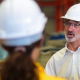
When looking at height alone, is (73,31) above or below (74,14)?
below

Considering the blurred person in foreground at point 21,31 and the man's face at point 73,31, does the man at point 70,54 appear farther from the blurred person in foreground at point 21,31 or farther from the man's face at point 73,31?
the blurred person in foreground at point 21,31

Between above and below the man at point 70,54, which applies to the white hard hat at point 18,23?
above

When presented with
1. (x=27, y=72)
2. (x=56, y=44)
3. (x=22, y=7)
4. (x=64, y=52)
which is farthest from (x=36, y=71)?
(x=56, y=44)

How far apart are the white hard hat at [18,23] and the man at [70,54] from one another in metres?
1.32

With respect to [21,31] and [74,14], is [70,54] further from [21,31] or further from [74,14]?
[21,31]

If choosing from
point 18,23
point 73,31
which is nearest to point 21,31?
point 18,23

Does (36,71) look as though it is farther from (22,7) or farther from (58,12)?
(58,12)

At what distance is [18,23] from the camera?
1.26m

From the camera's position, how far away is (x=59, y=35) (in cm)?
862

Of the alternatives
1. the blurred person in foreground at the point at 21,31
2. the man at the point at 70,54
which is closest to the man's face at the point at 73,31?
the man at the point at 70,54

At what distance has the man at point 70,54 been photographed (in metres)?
2.50

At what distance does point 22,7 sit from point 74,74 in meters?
1.44

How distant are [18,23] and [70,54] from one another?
4.89ft

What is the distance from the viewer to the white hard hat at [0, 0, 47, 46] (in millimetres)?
1258
